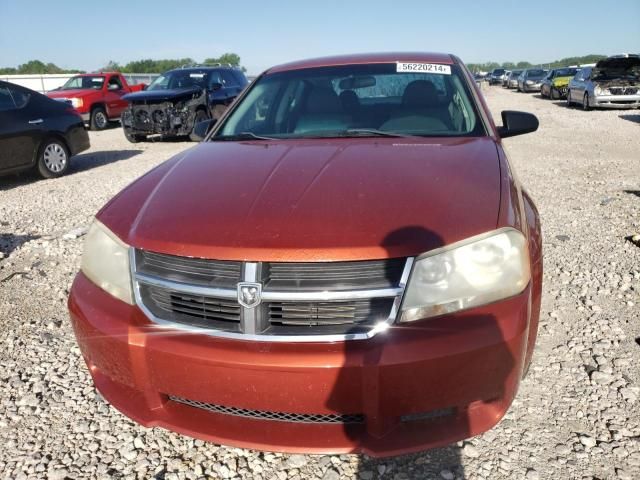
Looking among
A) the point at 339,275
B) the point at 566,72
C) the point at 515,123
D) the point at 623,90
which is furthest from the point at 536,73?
the point at 339,275

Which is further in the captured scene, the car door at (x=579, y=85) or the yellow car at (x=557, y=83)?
the yellow car at (x=557, y=83)

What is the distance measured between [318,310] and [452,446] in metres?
0.92

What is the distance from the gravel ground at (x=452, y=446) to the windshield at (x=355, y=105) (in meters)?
1.33

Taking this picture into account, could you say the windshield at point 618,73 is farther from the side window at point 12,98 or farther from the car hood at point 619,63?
the side window at point 12,98

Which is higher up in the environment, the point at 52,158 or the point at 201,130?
the point at 201,130

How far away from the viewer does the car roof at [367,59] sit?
3.25 m

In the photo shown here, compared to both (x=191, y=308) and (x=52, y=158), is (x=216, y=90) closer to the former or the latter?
(x=52, y=158)

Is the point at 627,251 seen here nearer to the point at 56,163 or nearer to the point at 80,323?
the point at 80,323

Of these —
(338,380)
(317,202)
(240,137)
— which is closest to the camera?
(338,380)

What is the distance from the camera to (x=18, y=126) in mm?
7082

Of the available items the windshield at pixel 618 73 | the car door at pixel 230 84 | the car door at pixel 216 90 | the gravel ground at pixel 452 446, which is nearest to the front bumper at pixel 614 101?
the windshield at pixel 618 73

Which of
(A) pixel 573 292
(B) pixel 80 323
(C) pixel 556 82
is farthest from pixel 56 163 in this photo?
(C) pixel 556 82

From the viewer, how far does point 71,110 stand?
317 inches

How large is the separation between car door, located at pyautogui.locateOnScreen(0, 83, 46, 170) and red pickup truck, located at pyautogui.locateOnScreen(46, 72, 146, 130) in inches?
275
